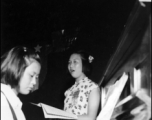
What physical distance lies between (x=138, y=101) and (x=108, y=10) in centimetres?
55

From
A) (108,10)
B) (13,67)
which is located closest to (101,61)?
(108,10)

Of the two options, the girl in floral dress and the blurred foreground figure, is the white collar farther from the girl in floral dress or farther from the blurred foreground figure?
the girl in floral dress

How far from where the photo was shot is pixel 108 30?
1021 mm

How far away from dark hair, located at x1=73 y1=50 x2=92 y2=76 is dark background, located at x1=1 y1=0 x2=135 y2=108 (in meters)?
0.02

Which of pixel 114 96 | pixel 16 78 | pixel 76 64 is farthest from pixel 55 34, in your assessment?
pixel 114 96

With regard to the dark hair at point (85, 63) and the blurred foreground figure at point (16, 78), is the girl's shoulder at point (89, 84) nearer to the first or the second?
the dark hair at point (85, 63)

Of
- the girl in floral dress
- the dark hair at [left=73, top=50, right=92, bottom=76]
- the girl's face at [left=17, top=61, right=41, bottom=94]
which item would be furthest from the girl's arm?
the girl's face at [left=17, top=61, right=41, bottom=94]

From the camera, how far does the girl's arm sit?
3.14 ft

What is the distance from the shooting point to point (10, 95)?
→ 0.96m

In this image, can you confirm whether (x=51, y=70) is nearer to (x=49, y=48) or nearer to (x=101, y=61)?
(x=49, y=48)

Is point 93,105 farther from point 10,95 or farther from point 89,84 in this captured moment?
point 10,95

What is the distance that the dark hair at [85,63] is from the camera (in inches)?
42.7

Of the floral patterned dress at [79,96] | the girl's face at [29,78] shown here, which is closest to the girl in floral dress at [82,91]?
the floral patterned dress at [79,96]

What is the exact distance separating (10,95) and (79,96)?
12.5 inches
